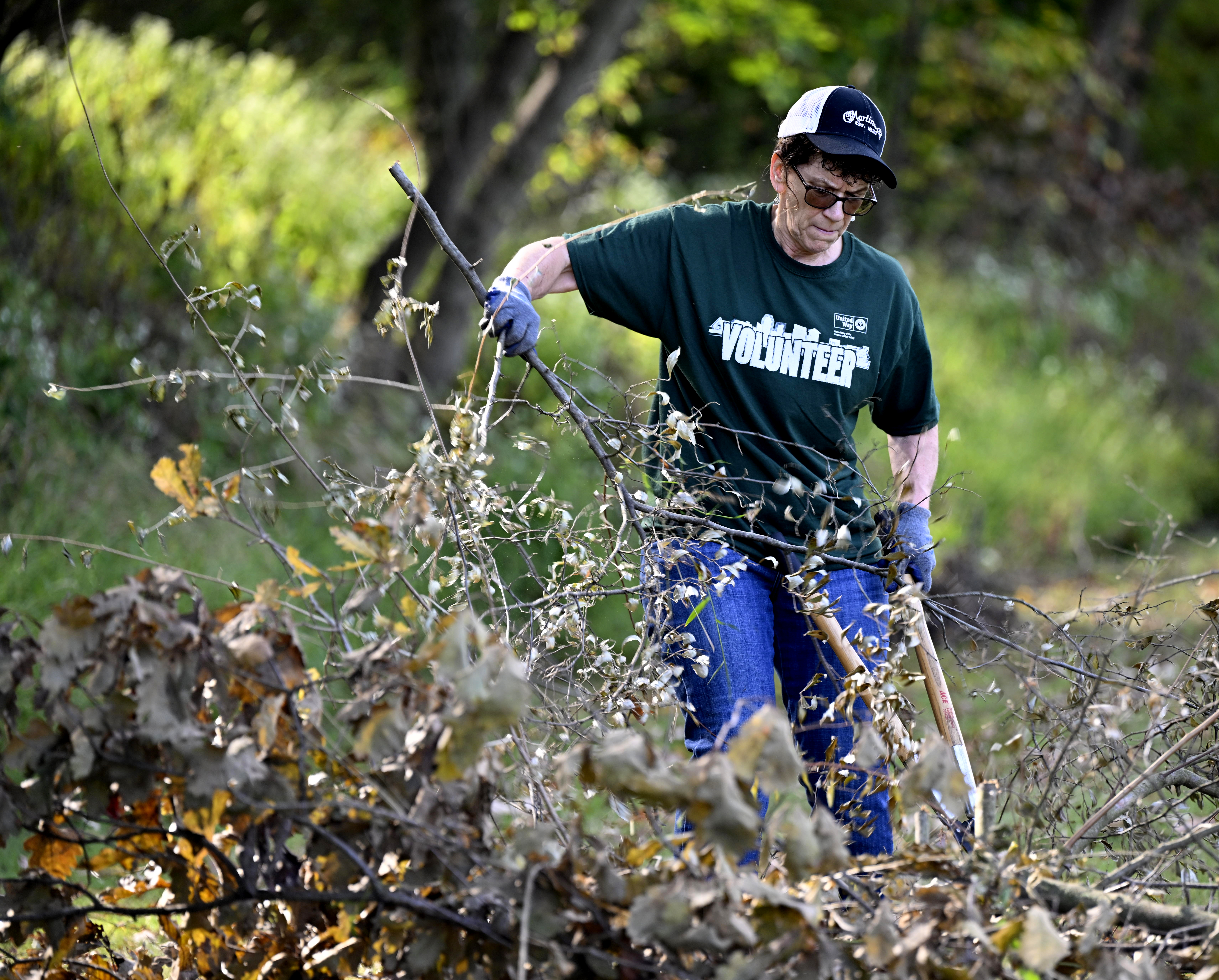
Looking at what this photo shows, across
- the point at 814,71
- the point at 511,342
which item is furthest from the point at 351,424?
the point at 814,71

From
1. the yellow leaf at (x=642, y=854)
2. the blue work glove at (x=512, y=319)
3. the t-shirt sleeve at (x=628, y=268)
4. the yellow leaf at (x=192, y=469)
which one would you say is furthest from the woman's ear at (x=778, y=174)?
the yellow leaf at (x=642, y=854)

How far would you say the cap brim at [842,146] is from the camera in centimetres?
301

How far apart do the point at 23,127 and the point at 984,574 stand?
6.44 metres

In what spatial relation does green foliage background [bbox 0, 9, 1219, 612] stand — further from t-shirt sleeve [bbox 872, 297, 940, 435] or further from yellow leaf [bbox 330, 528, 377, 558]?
yellow leaf [bbox 330, 528, 377, 558]

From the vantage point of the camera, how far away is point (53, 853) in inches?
83.9

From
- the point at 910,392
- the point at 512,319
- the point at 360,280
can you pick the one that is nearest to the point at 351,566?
the point at 512,319

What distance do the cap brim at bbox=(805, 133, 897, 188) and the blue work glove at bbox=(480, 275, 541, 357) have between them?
82cm

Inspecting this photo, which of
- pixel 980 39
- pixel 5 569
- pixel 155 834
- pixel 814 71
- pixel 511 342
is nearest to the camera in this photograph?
pixel 155 834

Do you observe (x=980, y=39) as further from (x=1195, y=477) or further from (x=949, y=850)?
(x=949, y=850)

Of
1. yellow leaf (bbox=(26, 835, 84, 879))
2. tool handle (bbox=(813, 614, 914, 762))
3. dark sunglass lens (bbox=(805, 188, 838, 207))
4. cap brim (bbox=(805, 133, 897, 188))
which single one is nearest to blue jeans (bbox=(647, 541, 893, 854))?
tool handle (bbox=(813, 614, 914, 762))

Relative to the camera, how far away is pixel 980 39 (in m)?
11.9

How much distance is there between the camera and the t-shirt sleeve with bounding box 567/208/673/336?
3.21m

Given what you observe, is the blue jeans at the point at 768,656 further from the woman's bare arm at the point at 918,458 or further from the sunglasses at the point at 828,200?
the sunglasses at the point at 828,200

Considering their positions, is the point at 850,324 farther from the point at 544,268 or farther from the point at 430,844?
the point at 430,844
